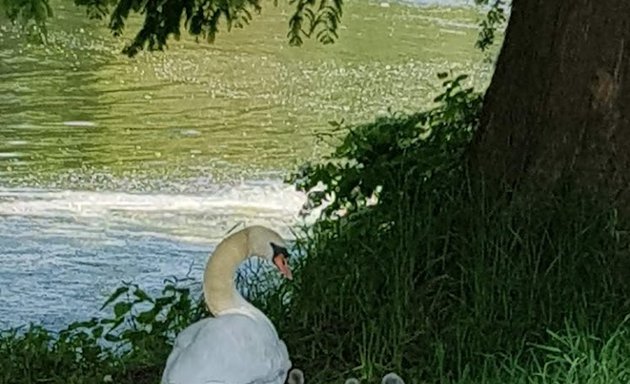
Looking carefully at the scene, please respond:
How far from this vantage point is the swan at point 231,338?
3416 millimetres

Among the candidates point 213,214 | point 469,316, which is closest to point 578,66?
point 469,316

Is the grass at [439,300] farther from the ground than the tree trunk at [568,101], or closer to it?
closer to it

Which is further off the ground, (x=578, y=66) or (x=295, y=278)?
(x=578, y=66)

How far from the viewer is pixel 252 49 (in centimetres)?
1942

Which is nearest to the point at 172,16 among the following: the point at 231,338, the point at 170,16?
the point at 170,16

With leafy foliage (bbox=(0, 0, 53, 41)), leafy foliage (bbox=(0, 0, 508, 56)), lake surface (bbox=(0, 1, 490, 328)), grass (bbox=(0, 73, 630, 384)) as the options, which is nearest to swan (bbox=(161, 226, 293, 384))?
grass (bbox=(0, 73, 630, 384))

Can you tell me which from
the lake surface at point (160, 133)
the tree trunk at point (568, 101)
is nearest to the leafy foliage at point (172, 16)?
the lake surface at point (160, 133)

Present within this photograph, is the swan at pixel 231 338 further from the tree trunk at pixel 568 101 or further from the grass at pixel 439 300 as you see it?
the tree trunk at pixel 568 101

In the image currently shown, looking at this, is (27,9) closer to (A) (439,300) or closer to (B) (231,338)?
(A) (439,300)

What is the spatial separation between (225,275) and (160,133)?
9970 millimetres

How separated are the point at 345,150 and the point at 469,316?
6.75ft

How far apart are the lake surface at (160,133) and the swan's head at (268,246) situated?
4.42 meters

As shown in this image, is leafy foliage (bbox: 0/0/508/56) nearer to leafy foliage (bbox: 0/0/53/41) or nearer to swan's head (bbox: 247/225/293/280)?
leafy foliage (bbox: 0/0/53/41)

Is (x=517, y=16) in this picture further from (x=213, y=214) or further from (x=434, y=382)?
(x=213, y=214)
